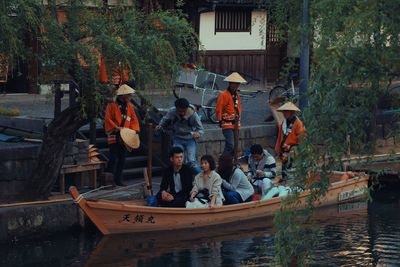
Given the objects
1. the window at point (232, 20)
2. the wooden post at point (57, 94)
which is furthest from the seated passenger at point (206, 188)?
the window at point (232, 20)

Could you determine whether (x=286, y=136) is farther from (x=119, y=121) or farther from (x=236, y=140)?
(x=119, y=121)

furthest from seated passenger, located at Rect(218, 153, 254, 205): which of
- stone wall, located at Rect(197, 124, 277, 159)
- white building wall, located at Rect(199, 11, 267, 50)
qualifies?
white building wall, located at Rect(199, 11, 267, 50)

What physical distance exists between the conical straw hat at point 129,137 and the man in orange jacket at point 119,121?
0.09m

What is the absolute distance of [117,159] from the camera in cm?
1617

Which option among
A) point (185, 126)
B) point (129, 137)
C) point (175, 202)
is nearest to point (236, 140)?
point (185, 126)

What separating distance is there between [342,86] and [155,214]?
7882mm

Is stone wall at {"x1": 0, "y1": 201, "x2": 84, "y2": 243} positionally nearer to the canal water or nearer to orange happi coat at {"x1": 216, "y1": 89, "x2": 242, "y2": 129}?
the canal water

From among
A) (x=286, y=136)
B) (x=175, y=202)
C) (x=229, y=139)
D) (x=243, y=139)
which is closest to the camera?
(x=175, y=202)

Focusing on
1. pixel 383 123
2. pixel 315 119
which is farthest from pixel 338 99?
pixel 383 123

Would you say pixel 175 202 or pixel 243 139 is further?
pixel 243 139

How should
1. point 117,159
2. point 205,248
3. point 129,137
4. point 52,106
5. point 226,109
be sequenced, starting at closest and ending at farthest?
1. point 205,248
2. point 129,137
3. point 117,159
4. point 226,109
5. point 52,106

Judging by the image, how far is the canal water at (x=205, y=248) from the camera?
13.6m

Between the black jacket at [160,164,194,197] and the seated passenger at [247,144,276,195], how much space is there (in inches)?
54.6

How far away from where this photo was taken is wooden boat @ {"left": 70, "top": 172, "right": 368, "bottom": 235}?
46.6 ft
